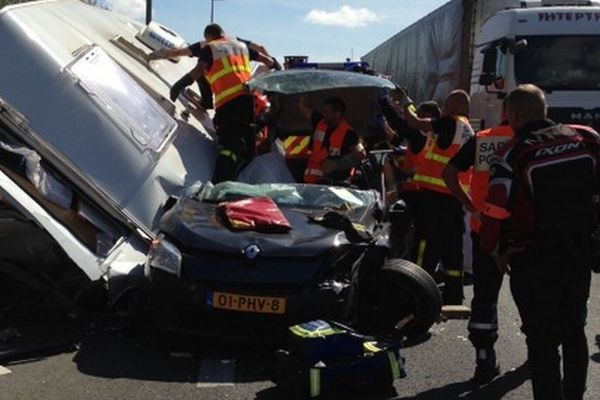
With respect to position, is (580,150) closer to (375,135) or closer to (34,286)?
(34,286)

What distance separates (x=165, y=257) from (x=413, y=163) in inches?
108

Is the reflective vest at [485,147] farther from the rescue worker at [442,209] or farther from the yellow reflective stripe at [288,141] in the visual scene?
the yellow reflective stripe at [288,141]

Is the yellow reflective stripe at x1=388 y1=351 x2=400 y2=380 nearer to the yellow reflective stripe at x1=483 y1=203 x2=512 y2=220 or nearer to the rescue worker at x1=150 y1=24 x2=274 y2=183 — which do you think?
the yellow reflective stripe at x1=483 y1=203 x2=512 y2=220

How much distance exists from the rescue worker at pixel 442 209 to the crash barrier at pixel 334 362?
2.18 meters

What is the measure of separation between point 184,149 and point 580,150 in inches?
169

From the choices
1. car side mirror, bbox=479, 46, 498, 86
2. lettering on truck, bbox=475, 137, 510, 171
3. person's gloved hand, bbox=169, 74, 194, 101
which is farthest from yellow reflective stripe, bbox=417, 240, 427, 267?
car side mirror, bbox=479, 46, 498, 86

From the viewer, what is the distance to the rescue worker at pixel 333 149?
7207mm

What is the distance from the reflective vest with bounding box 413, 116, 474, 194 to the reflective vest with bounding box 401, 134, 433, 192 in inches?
2.4

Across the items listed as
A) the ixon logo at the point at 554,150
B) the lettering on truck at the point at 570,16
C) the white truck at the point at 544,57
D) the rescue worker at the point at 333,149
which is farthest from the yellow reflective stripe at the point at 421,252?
the lettering on truck at the point at 570,16

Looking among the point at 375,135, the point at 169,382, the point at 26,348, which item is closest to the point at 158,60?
the point at 375,135

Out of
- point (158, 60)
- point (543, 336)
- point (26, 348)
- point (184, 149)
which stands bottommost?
point (26, 348)

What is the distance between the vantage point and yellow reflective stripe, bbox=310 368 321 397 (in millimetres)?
4457

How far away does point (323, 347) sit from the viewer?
461 centimetres

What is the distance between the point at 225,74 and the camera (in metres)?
Result: 8.07
